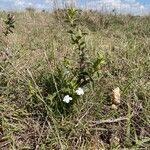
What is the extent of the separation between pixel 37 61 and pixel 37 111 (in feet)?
3.81

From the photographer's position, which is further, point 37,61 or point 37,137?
point 37,61

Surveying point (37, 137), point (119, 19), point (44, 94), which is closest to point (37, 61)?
point (44, 94)

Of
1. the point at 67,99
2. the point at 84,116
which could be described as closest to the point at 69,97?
the point at 67,99

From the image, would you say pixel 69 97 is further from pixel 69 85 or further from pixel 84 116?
pixel 84 116

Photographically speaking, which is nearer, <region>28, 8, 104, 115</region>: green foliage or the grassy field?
the grassy field

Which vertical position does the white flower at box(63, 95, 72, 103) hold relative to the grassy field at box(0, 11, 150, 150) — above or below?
above

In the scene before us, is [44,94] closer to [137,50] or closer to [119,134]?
[119,134]

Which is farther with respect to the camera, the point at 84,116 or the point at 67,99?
the point at 84,116

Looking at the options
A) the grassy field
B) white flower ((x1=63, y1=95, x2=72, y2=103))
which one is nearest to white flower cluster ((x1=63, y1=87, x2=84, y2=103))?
white flower ((x1=63, y1=95, x2=72, y2=103))

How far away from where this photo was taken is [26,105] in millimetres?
3152

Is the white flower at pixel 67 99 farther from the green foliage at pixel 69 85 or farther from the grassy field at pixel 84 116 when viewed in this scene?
the grassy field at pixel 84 116

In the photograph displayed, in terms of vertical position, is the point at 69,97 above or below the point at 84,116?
above

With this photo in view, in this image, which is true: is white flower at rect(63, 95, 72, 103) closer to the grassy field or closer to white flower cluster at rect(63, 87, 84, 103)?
white flower cluster at rect(63, 87, 84, 103)

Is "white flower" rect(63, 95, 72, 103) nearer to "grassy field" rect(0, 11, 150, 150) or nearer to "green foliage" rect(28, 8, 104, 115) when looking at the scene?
"green foliage" rect(28, 8, 104, 115)
